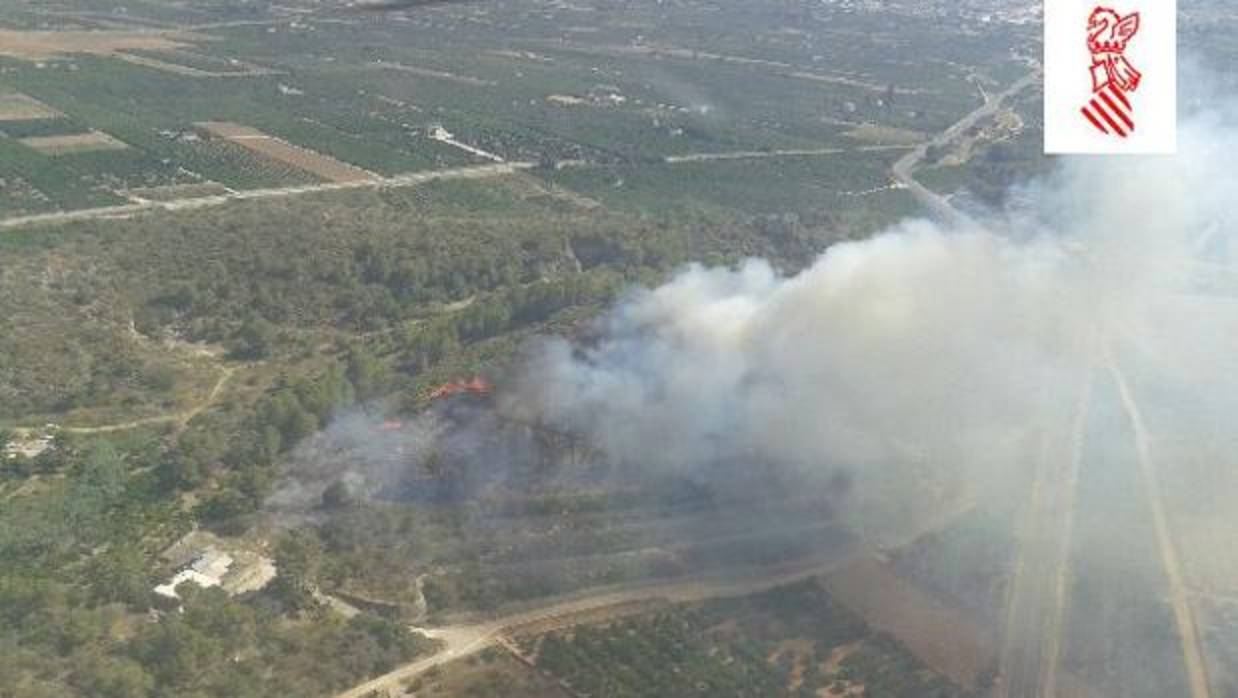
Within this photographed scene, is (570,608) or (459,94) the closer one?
(570,608)

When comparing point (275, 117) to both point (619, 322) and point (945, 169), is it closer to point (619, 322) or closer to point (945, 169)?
point (945, 169)

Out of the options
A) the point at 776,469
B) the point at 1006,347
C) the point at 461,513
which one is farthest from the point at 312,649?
the point at 1006,347

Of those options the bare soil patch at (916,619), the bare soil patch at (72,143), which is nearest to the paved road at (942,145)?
the bare soil patch at (916,619)

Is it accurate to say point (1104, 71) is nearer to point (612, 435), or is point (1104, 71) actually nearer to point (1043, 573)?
point (1043, 573)

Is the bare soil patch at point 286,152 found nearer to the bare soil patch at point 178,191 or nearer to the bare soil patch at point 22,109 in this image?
the bare soil patch at point 178,191

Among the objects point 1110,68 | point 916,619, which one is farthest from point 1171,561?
point 1110,68

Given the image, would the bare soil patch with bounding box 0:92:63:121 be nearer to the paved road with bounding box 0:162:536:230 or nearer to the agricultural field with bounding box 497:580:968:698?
the paved road with bounding box 0:162:536:230

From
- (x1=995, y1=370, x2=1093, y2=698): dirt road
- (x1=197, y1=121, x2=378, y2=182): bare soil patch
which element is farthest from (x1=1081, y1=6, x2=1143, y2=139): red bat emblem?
(x1=197, y1=121, x2=378, y2=182): bare soil patch

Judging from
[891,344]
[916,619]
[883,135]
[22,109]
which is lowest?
[916,619]
